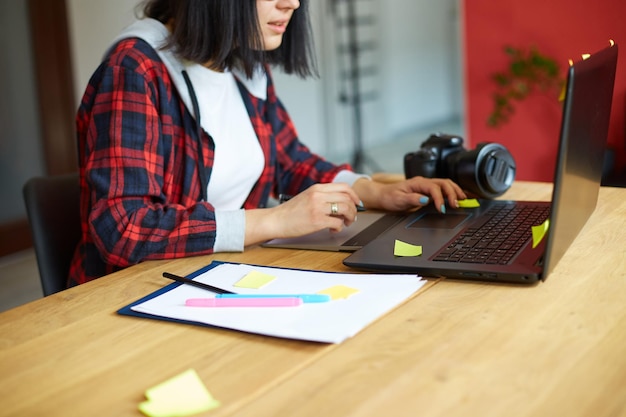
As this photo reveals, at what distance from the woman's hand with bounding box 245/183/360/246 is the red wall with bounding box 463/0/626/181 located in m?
1.77

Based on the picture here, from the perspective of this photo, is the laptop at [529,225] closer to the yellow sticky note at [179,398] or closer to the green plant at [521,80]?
the yellow sticky note at [179,398]

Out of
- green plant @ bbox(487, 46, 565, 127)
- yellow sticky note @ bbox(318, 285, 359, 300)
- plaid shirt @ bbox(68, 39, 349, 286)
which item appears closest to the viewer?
yellow sticky note @ bbox(318, 285, 359, 300)

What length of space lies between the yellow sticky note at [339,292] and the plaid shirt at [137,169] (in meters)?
0.32

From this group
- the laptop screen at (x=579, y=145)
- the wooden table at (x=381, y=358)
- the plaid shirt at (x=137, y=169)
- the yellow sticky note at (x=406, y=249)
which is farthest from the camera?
the plaid shirt at (x=137, y=169)

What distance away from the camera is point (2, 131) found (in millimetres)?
3600

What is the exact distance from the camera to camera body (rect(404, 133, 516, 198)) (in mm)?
1490

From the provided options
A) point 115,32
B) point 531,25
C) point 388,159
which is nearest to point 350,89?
point 388,159

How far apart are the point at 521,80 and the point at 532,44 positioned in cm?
15

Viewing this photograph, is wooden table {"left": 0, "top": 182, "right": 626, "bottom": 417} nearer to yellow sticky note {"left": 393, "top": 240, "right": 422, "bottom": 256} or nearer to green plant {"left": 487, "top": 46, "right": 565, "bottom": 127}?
yellow sticky note {"left": 393, "top": 240, "right": 422, "bottom": 256}

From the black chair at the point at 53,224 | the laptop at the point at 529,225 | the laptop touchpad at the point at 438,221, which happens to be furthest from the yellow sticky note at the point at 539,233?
the black chair at the point at 53,224

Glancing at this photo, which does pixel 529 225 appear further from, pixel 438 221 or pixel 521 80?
pixel 521 80

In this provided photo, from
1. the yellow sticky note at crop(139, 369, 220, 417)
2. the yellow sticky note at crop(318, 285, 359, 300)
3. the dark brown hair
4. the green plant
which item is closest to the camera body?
the dark brown hair

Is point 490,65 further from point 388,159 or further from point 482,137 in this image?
point 388,159

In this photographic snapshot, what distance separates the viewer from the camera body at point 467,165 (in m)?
1.49
